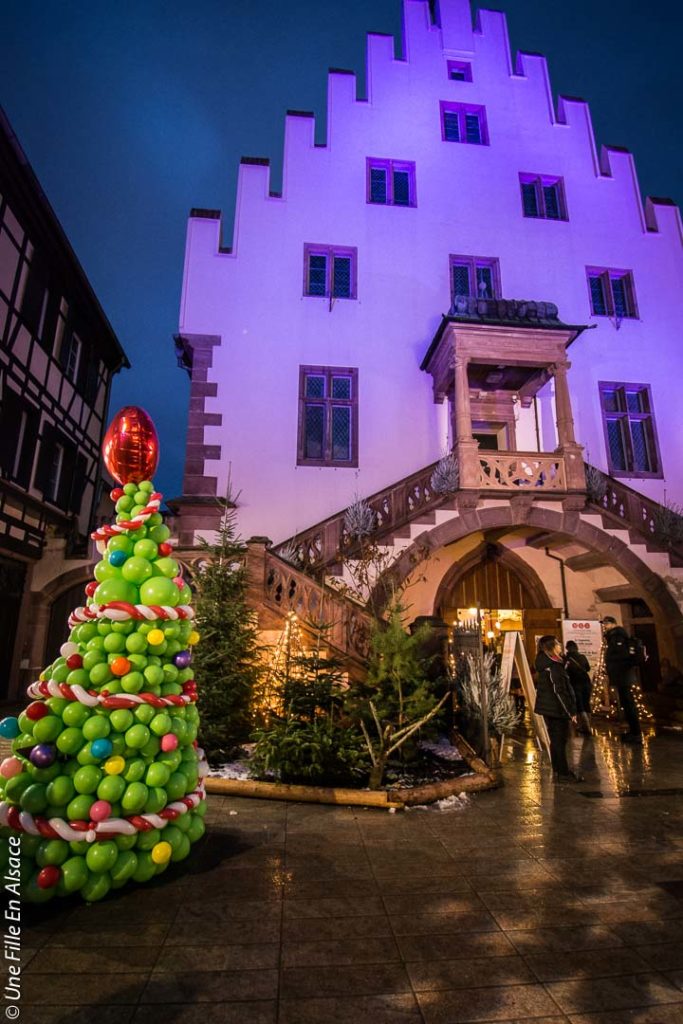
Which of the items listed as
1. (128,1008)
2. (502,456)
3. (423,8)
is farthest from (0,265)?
(423,8)

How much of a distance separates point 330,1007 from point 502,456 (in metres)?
10.4

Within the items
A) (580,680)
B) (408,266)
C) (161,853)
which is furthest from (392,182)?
(161,853)

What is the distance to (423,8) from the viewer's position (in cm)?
1543

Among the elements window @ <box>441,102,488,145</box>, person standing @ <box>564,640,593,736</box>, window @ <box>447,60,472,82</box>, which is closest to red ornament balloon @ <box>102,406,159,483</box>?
person standing @ <box>564,640,593,736</box>

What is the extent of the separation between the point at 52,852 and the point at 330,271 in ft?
44.0

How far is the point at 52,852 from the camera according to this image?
303 cm

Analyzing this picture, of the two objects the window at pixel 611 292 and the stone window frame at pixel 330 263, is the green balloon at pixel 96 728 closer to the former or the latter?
the stone window frame at pixel 330 263

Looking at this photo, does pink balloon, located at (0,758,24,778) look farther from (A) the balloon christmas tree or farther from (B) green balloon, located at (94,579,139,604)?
(B) green balloon, located at (94,579,139,604)

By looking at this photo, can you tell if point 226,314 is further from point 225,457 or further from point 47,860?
point 47,860

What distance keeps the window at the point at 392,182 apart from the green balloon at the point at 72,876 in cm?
1567

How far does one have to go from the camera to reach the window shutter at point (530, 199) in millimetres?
14859

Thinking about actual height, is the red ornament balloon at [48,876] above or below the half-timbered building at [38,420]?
below

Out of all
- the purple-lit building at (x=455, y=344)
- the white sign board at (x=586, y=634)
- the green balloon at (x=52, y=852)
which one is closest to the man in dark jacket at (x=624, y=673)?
the white sign board at (x=586, y=634)

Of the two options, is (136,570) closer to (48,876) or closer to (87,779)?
(87,779)
